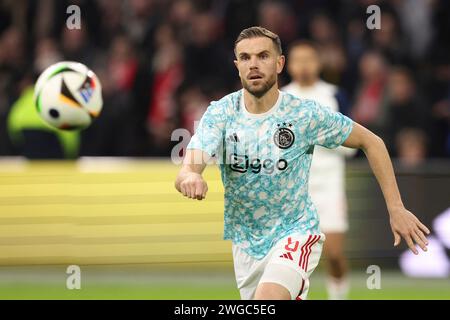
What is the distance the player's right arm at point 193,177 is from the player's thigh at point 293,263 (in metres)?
0.74

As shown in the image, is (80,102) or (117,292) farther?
(117,292)

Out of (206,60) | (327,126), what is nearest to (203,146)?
(327,126)

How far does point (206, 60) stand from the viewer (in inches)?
667

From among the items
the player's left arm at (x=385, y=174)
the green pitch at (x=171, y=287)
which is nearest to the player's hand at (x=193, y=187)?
Answer: the player's left arm at (x=385, y=174)

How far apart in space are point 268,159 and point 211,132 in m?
0.39

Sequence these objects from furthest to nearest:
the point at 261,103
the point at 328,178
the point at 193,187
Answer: the point at 328,178 < the point at 261,103 < the point at 193,187

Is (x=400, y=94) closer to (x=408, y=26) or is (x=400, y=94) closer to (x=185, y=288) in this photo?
(x=408, y=26)

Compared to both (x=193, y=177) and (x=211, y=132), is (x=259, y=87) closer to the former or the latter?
(x=211, y=132)

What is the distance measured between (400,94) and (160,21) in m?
3.32

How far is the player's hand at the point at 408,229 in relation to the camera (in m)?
8.19

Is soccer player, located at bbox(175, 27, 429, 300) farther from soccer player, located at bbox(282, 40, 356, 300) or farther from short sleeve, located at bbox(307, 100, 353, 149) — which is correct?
soccer player, located at bbox(282, 40, 356, 300)

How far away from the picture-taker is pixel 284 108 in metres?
8.52

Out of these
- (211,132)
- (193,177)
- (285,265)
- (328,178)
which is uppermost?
(328,178)

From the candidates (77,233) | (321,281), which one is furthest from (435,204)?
(77,233)
